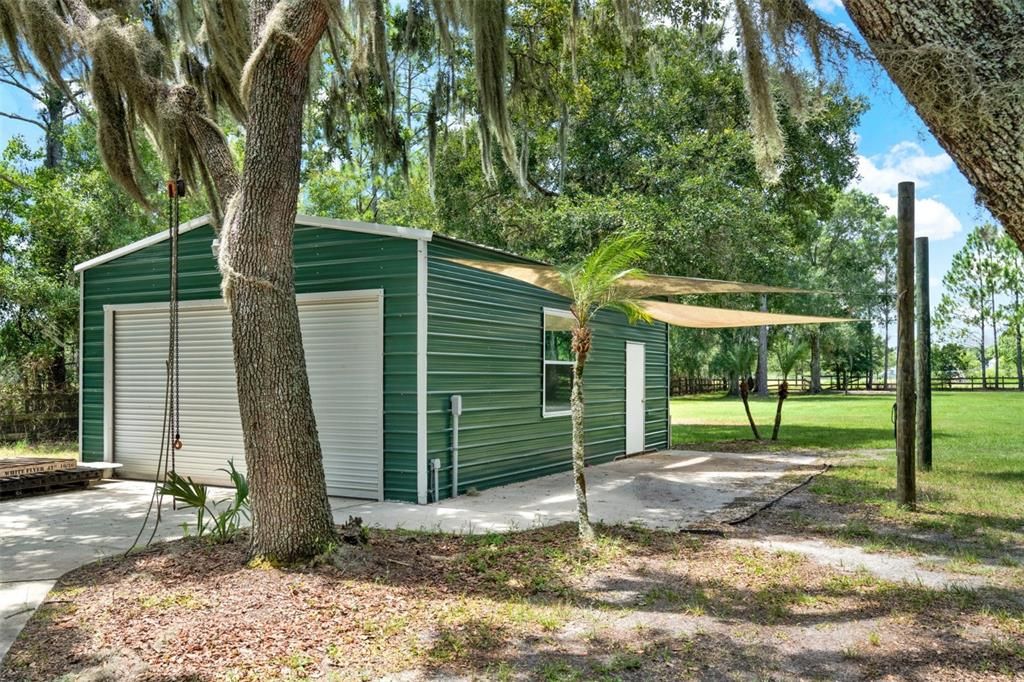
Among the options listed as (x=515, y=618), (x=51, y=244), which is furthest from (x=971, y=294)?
(x=515, y=618)

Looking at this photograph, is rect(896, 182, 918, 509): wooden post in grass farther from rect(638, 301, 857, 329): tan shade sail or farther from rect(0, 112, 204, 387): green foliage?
rect(0, 112, 204, 387): green foliage

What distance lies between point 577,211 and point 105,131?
7825 mm

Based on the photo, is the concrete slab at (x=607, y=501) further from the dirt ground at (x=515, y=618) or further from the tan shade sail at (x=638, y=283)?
the tan shade sail at (x=638, y=283)

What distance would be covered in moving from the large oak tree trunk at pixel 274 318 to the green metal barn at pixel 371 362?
2.30 meters

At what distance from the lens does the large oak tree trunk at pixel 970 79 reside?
6.37 ft

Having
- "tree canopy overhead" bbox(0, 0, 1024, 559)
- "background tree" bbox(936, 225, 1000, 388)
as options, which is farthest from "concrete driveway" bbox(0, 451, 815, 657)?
"background tree" bbox(936, 225, 1000, 388)

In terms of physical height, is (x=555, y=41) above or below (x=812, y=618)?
above

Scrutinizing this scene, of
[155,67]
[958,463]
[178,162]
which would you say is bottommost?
[958,463]

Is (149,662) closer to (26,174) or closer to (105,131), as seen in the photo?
(105,131)

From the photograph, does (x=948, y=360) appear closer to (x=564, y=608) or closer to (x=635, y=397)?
(x=635, y=397)

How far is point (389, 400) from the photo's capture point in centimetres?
701

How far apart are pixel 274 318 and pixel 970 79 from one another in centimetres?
366

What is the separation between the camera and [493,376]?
26.1 feet

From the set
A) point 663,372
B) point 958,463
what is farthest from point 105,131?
Result: point 958,463
